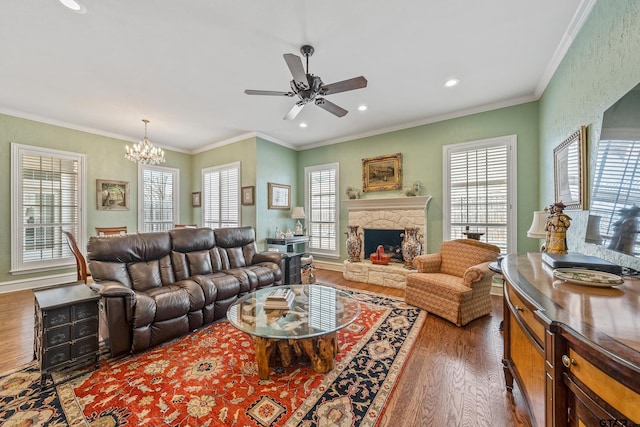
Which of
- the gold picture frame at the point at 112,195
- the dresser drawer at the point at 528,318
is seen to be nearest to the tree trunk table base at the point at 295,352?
the dresser drawer at the point at 528,318

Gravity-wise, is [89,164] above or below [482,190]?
above

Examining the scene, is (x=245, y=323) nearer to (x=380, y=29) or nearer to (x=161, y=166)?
(x=380, y=29)

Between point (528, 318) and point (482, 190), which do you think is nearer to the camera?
point (528, 318)

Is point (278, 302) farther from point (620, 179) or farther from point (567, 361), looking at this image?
point (620, 179)

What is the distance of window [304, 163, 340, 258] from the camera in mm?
5598

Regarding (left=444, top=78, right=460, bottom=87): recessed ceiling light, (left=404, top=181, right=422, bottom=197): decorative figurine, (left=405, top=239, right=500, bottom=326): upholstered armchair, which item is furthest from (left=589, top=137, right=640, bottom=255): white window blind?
(left=404, top=181, right=422, bottom=197): decorative figurine

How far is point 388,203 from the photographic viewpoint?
4.73 meters

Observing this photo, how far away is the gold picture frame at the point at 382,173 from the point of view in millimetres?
4746

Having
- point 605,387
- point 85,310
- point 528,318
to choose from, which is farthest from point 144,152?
point 605,387

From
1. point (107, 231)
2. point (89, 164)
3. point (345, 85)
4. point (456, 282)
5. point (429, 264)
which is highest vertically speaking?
point (345, 85)

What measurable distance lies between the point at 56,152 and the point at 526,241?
801 cm

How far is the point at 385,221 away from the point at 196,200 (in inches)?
190

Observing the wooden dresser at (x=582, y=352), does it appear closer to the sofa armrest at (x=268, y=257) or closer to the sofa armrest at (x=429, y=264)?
the sofa armrest at (x=429, y=264)

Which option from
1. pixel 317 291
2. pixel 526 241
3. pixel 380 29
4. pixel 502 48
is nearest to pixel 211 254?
pixel 317 291
